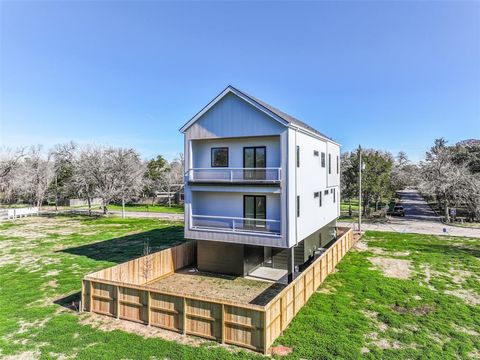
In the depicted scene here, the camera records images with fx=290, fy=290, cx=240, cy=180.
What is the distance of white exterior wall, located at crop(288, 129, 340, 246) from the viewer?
47.5 feet

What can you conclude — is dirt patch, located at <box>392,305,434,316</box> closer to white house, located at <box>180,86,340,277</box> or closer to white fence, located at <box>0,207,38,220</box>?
white house, located at <box>180,86,340,277</box>

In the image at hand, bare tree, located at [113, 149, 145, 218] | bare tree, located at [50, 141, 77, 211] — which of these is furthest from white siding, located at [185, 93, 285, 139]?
bare tree, located at [50, 141, 77, 211]

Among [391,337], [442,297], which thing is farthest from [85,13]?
[442,297]

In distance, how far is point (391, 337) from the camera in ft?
30.9

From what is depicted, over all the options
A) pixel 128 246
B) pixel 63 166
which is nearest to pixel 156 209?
pixel 63 166

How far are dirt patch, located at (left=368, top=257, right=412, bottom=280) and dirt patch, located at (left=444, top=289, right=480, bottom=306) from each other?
224 centimetres

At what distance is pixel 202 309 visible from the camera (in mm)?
9445

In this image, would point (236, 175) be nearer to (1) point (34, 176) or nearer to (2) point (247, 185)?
(2) point (247, 185)

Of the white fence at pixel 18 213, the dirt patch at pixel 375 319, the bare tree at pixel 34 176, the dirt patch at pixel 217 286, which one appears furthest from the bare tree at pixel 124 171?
the dirt patch at pixel 375 319

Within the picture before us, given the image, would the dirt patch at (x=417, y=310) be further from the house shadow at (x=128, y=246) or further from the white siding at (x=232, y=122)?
the house shadow at (x=128, y=246)

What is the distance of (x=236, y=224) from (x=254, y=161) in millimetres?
3657

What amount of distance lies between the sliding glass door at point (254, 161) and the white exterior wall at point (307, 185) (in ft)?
5.61

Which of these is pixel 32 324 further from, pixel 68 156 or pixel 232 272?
pixel 68 156

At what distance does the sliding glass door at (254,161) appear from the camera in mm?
15547
